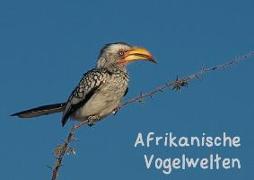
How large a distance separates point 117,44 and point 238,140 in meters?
1.93

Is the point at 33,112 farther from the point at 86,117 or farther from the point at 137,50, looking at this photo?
the point at 137,50

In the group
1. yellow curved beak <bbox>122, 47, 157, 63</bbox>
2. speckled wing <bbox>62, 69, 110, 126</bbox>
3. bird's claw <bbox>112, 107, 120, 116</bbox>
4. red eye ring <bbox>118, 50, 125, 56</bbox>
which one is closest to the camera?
yellow curved beak <bbox>122, 47, 157, 63</bbox>

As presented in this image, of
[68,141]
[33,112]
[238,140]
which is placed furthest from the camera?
[238,140]

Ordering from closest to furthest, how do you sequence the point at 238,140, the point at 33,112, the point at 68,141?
the point at 68,141 < the point at 33,112 < the point at 238,140

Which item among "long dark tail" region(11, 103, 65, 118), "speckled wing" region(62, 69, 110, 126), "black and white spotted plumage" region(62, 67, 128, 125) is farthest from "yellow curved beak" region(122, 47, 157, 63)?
Result: "long dark tail" region(11, 103, 65, 118)

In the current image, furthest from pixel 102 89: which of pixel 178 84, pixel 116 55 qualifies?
pixel 178 84

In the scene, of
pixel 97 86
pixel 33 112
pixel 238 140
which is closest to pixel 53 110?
pixel 33 112

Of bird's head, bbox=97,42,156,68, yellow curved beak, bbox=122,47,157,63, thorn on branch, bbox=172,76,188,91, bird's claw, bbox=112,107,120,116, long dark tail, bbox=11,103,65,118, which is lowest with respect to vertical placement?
thorn on branch, bbox=172,76,188,91

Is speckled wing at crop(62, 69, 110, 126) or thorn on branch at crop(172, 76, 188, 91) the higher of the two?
speckled wing at crop(62, 69, 110, 126)

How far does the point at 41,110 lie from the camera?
6875 millimetres

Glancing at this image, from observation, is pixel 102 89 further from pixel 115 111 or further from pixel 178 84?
pixel 178 84

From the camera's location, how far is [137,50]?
6379 mm

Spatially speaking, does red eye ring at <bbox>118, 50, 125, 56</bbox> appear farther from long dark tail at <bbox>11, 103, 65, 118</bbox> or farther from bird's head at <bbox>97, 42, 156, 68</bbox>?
long dark tail at <bbox>11, 103, 65, 118</bbox>

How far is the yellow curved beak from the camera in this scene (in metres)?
5.91
